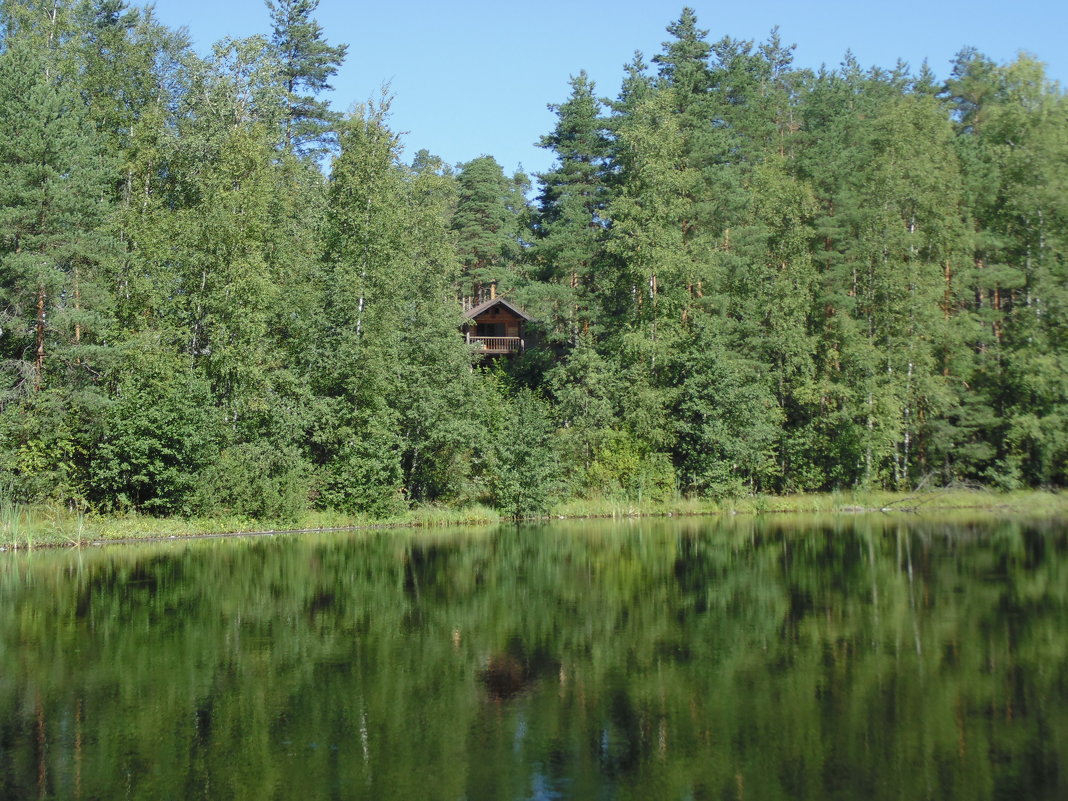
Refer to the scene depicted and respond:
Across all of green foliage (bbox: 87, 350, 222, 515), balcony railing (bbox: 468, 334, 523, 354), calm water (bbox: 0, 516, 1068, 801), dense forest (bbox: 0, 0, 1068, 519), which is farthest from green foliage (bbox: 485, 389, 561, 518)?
balcony railing (bbox: 468, 334, 523, 354)

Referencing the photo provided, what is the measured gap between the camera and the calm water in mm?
9719

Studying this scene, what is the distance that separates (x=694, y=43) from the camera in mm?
57219

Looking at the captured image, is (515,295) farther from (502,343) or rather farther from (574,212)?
(502,343)

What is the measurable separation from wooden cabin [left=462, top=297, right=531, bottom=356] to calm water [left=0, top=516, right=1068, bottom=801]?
1574 inches

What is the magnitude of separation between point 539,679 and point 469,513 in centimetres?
2593

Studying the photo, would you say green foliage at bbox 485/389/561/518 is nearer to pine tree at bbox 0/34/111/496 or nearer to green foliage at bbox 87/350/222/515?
green foliage at bbox 87/350/222/515

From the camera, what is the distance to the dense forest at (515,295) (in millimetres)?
33906

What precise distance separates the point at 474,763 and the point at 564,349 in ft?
153

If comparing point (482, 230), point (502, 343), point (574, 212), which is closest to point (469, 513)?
point (574, 212)

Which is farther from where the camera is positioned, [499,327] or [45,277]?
[499,327]

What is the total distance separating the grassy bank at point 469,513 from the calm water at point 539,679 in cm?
500

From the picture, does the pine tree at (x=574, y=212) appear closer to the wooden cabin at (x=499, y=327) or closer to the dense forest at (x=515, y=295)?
the dense forest at (x=515, y=295)

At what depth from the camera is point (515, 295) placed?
2146 inches

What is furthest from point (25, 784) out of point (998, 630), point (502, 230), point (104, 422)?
point (502, 230)
